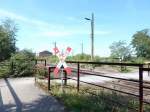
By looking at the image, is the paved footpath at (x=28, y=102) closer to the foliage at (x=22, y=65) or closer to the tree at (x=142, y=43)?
the foliage at (x=22, y=65)

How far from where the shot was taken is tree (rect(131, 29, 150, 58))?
93.8 meters

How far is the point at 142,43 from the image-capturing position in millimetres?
95250

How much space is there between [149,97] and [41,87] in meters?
4.47

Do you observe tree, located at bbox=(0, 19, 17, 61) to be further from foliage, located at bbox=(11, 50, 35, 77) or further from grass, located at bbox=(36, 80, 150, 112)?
grass, located at bbox=(36, 80, 150, 112)

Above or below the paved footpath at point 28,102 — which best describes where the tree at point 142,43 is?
above

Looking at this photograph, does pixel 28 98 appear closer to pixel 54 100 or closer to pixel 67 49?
pixel 54 100

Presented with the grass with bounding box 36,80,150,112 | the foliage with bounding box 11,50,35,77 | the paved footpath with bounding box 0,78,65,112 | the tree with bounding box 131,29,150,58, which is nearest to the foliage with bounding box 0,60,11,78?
the foliage with bounding box 11,50,35,77

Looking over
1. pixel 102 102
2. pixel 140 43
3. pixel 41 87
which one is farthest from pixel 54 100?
pixel 140 43

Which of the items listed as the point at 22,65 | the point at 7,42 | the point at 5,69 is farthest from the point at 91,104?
the point at 7,42

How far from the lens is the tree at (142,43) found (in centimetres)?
9381

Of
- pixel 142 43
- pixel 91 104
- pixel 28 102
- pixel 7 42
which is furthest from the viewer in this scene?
pixel 142 43

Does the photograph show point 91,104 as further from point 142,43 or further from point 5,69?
point 142,43

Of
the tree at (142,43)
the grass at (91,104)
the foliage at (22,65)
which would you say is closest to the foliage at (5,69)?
the foliage at (22,65)

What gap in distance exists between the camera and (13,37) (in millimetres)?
30812
